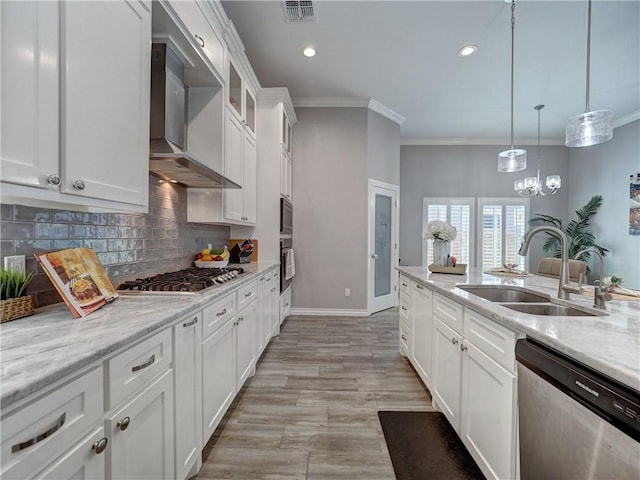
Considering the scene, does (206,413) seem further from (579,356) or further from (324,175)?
(324,175)

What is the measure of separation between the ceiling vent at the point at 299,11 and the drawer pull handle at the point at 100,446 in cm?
319

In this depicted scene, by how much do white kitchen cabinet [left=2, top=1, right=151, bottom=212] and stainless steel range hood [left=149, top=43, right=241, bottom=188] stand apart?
25 cm

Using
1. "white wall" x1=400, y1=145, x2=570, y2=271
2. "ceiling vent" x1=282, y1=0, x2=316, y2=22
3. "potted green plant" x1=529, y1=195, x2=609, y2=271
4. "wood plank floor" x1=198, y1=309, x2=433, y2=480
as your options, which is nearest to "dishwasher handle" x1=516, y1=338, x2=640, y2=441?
"wood plank floor" x1=198, y1=309, x2=433, y2=480

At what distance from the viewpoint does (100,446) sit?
0.78 m

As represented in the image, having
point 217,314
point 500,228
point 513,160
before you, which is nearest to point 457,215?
point 500,228

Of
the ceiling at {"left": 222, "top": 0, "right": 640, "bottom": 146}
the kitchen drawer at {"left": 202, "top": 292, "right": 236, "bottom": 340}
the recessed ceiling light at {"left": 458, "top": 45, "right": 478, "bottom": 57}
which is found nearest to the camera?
the kitchen drawer at {"left": 202, "top": 292, "right": 236, "bottom": 340}

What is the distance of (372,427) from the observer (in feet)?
6.10

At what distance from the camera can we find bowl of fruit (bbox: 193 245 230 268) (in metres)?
2.58

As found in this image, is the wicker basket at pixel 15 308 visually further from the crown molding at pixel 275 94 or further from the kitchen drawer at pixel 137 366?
the crown molding at pixel 275 94

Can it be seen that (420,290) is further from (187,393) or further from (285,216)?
(285,216)

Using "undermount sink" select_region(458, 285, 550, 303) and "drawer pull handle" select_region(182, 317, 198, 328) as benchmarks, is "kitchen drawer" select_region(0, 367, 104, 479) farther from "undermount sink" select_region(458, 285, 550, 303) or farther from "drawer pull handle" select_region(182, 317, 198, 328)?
"undermount sink" select_region(458, 285, 550, 303)

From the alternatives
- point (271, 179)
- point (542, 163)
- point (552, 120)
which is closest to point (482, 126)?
point (552, 120)

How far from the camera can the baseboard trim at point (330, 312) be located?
437 centimetres

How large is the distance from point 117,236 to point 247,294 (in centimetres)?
93
